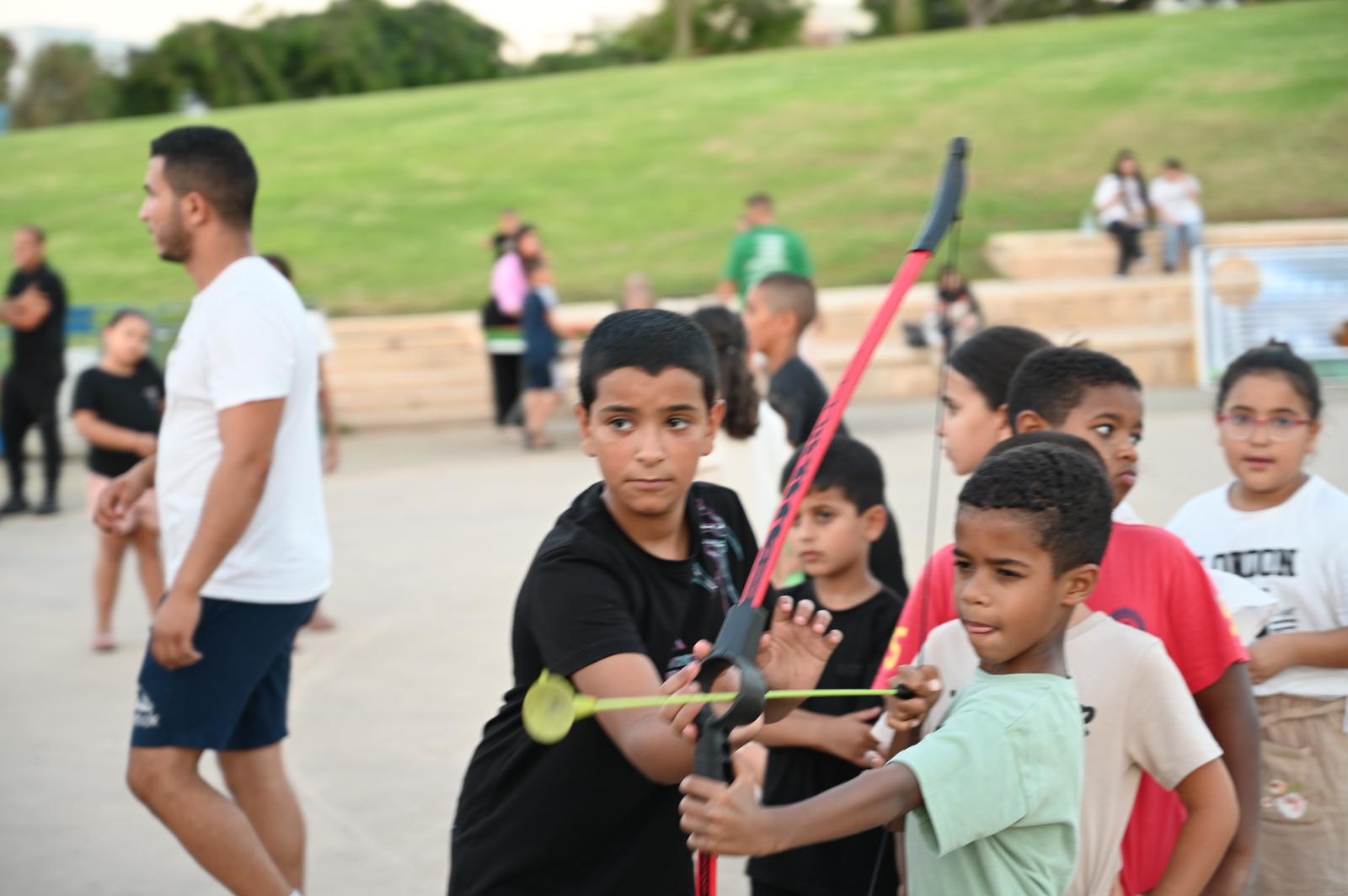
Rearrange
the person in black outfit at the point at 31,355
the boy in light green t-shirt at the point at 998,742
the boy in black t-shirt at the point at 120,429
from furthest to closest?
the person in black outfit at the point at 31,355 → the boy in black t-shirt at the point at 120,429 → the boy in light green t-shirt at the point at 998,742

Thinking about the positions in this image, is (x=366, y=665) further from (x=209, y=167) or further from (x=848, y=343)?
(x=848, y=343)

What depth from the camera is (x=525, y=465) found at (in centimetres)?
1245

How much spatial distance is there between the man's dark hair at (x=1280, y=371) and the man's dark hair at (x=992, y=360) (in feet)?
1.45

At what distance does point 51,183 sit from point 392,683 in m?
27.3

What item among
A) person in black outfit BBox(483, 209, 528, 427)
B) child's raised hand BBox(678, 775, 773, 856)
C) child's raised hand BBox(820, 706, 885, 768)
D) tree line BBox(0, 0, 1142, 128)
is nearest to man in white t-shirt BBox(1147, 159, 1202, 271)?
person in black outfit BBox(483, 209, 528, 427)

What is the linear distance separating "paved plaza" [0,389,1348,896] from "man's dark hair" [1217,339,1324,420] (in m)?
1.62

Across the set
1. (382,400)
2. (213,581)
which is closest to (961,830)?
(213,581)

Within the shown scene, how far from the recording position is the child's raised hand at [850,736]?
3.26 metres

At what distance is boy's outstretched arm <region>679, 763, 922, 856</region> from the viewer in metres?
1.83

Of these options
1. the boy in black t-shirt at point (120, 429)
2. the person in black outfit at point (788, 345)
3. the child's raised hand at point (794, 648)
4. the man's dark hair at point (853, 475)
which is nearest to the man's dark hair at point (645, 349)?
the child's raised hand at point (794, 648)

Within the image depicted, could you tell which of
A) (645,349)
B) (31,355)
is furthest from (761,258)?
(645,349)

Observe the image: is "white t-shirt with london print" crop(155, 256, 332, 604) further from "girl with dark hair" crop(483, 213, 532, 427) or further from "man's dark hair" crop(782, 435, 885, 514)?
"girl with dark hair" crop(483, 213, 532, 427)

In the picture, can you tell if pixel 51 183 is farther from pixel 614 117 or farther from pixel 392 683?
pixel 392 683

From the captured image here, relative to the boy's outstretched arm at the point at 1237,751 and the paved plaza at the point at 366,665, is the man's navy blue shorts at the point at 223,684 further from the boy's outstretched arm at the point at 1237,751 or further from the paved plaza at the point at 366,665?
the boy's outstretched arm at the point at 1237,751
